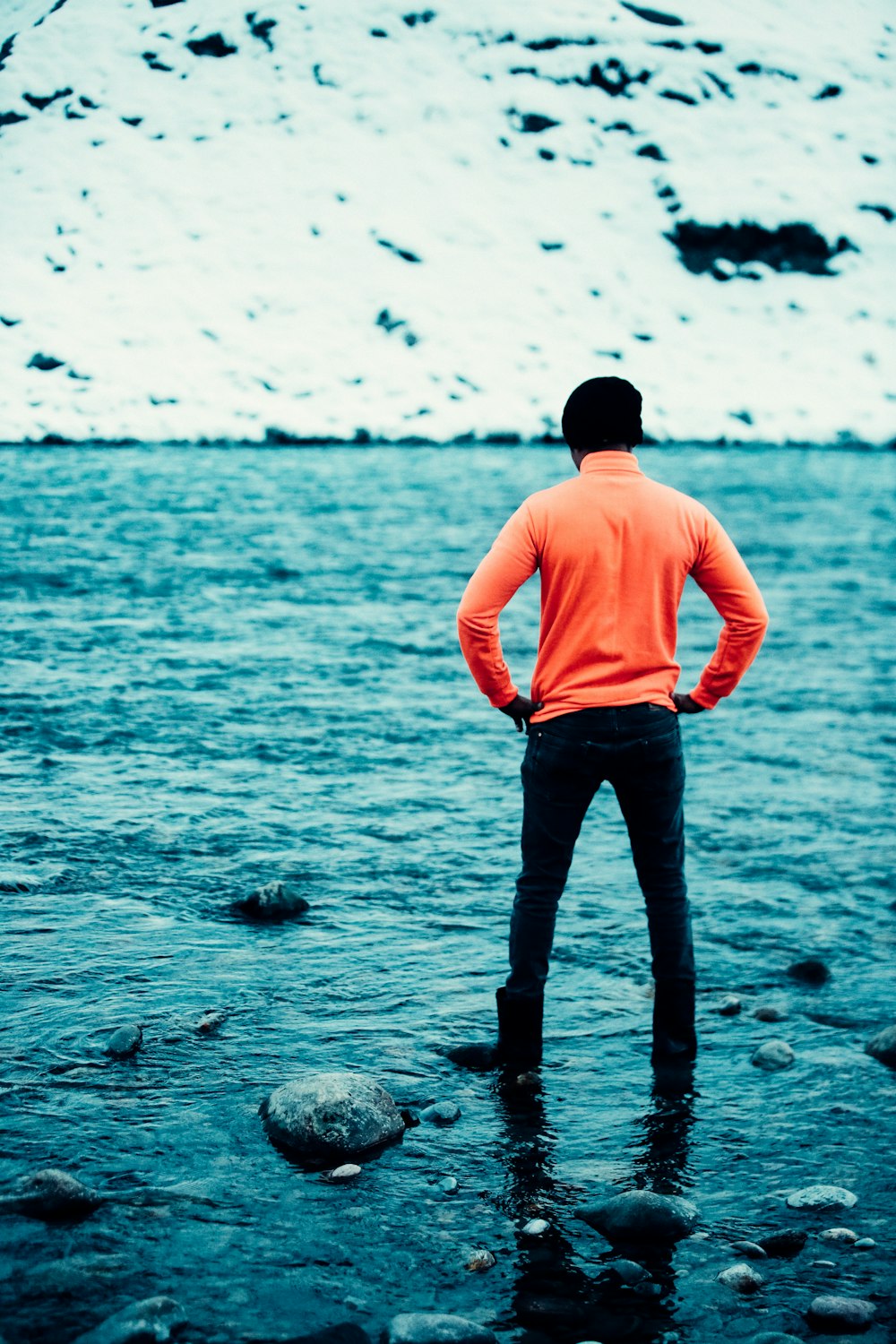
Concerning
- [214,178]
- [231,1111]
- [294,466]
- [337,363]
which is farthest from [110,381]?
[231,1111]

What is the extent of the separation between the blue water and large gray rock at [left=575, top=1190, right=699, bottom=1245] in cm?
6

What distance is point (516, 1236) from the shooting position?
3711 millimetres

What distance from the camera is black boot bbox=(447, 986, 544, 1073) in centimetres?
475

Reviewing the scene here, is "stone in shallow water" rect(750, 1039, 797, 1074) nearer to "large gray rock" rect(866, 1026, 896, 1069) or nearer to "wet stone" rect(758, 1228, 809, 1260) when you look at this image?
"large gray rock" rect(866, 1026, 896, 1069)

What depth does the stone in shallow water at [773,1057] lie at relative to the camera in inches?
193

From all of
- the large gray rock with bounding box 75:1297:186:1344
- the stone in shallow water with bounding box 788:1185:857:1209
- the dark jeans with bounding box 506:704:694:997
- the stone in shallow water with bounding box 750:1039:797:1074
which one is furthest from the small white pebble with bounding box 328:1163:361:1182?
the stone in shallow water with bounding box 750:1039:797:1074

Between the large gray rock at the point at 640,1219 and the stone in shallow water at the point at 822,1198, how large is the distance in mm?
333

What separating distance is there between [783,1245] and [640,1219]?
0.39 meters

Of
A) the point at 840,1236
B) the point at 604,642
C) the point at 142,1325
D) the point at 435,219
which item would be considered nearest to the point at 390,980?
the point at 604,642

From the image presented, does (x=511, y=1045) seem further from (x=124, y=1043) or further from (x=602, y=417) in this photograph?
(x=602, y=417)

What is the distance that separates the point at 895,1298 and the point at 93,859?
421 centimetres

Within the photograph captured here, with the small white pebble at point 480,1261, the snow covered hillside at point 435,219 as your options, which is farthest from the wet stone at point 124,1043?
the snow covered hillside at point 435,219

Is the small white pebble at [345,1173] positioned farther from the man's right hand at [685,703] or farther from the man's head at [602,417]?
the man's head at [602,417]

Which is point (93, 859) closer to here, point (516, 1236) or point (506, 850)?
point (506, 850)
